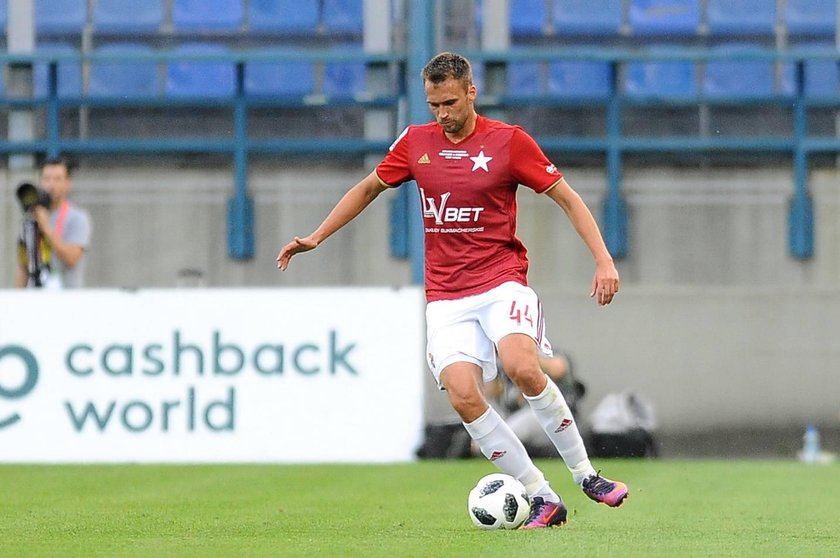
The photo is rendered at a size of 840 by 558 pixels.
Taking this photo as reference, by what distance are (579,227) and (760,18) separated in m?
10.2

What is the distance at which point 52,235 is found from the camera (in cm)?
1181

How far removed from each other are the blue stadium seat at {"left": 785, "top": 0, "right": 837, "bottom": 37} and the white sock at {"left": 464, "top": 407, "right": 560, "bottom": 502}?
10.3m

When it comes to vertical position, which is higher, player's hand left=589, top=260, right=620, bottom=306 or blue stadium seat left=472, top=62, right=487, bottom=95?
blue stadium seat left=472, top=62, right=487, bottom=95

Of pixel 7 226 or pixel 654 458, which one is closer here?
pixel 654 458

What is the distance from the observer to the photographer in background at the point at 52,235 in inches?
466

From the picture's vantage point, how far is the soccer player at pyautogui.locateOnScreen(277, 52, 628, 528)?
21.4 feet

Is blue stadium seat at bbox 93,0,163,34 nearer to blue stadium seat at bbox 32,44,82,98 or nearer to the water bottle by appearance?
blue stadium seat at bbox 32,44,82,98

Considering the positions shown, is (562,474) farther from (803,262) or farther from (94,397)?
(803,262)

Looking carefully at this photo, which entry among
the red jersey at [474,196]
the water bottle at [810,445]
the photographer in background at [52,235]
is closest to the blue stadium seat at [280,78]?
the photographer in background at [52,235]

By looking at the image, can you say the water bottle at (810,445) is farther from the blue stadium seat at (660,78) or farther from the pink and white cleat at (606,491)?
the pink and white cleat at (606,491)

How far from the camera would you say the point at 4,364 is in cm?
1188

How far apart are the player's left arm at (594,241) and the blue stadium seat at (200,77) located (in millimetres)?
9711

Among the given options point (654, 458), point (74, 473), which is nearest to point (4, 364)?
point (74, 473)

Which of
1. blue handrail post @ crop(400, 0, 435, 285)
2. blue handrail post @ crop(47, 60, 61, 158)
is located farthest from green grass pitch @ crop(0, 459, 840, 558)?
blue handrail post @ crop(47, 60, 61, 158)
